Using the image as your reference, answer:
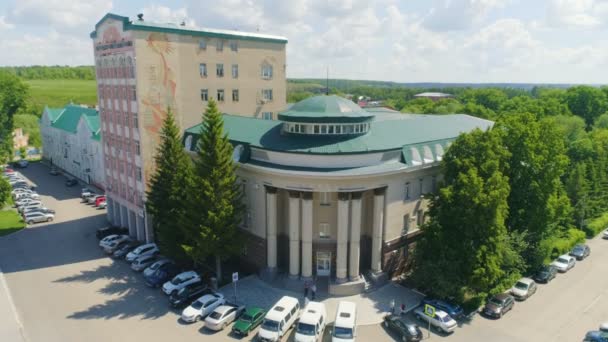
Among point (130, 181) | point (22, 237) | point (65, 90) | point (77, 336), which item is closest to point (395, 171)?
point (77, 336)

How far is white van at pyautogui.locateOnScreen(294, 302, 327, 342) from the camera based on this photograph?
88.3 ft

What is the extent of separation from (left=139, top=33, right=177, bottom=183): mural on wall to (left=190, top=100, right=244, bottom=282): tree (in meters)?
11.7

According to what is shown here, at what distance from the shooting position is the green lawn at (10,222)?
5006cm

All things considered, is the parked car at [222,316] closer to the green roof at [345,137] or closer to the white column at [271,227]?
the white column at [271,227]

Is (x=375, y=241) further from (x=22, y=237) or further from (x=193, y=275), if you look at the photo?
(x=22, y=237)

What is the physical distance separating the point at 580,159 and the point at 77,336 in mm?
59182

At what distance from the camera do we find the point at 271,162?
34375 millimetres

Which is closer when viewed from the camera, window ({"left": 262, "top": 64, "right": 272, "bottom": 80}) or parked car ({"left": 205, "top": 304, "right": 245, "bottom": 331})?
parked car ({"left": 205, "top": 304, "right": 245, "bottom": 331})

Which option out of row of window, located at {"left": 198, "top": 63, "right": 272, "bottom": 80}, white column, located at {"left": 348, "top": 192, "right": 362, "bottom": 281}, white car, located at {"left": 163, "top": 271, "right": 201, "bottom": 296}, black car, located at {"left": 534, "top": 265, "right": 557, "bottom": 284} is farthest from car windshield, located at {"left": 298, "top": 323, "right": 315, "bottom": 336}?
row of window, located at {"left": 198, "top": 63, "right": 272, "bottom": 80}

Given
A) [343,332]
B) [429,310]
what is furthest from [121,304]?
[429,310]

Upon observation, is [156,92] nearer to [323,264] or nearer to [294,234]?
[294,234]

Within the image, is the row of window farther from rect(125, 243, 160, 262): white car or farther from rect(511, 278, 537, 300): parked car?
rect(511, 278, 537, 300): parked car

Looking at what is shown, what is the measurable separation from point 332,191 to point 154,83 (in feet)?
71.1

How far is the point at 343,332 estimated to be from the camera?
2695 cm
